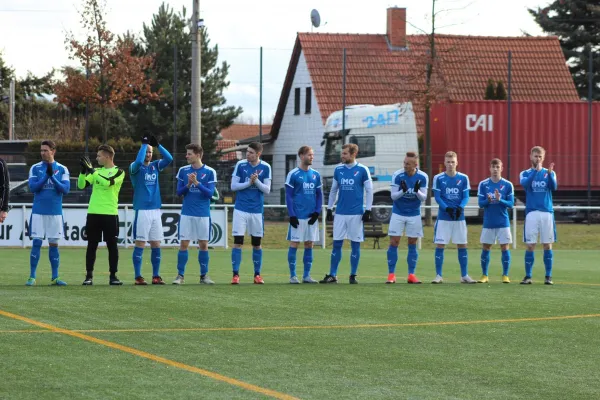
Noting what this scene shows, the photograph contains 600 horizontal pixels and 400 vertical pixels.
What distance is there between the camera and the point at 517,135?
38.2 meters

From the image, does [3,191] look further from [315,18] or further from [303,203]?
[315,18]

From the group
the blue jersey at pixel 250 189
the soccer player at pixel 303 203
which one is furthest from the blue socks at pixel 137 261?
the soccer player at pixel 303 203

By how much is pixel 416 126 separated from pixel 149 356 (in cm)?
3014

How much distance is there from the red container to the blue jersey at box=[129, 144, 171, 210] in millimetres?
23077

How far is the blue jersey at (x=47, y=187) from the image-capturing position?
14.7 metres

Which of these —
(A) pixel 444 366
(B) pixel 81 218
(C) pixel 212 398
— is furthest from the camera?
(B) pixel 81 218

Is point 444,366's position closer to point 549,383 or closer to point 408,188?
point 549,383

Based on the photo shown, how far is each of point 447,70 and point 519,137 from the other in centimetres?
793

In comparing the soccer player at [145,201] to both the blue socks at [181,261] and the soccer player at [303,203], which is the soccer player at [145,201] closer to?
the blue socks at [181,261]

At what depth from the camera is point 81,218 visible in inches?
1009

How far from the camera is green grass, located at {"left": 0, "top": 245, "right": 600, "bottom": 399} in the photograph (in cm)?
760

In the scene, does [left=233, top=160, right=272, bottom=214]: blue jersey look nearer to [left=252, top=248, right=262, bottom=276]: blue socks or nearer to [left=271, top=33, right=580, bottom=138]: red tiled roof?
[left=252, top=248, right=262, bottom=276]: blue socks

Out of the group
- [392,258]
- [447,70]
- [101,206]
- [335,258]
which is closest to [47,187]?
[101,206]

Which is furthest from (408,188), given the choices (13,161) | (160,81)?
(160,81)
